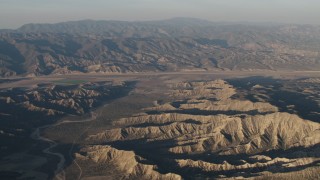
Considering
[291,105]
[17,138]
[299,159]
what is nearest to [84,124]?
[17,138]

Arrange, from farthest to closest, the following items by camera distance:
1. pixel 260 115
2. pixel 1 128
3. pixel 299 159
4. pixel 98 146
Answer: pixel 1 128
pixel 260 115
pixel 98 146
pixel 299 159

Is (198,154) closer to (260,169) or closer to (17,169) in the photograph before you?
(260,169)

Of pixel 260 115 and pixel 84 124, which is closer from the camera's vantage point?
pixel 260 115

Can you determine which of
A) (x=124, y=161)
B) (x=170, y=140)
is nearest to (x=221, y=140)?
(x=170, y=140)

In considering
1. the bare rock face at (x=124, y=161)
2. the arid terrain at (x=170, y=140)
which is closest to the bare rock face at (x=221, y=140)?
the arid terrain at (x=170, y=140)

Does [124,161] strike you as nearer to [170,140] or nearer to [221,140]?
[170,140]

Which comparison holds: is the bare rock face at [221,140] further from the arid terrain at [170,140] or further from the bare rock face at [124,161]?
the bare rock face at [124,161]
